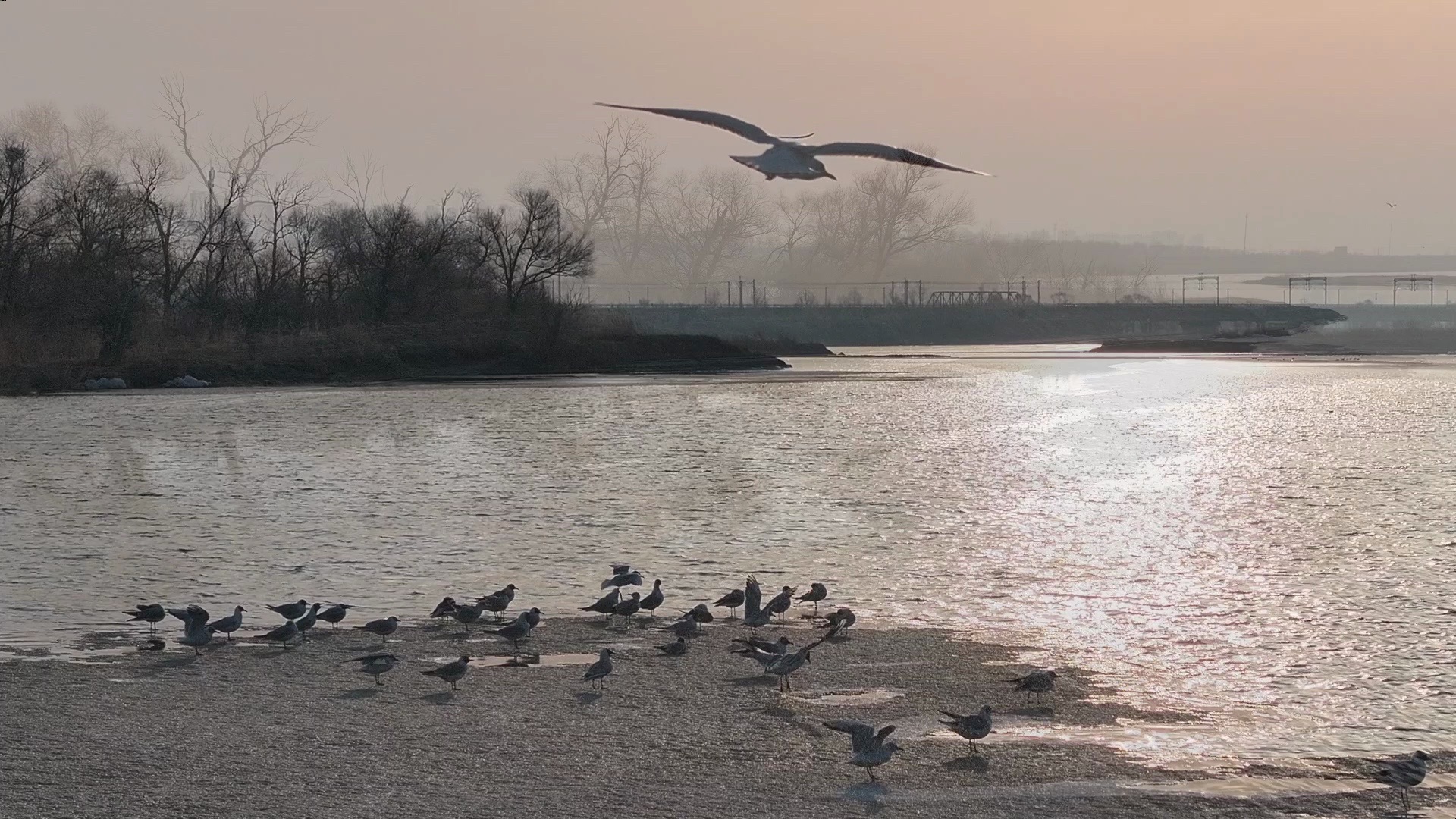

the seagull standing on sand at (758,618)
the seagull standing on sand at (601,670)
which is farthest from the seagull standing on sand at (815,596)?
the seagull standing on sand at (601,670)

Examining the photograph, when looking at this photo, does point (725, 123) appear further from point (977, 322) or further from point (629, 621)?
point (977, 322)

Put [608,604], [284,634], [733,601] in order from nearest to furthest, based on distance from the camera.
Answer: [284,634], [608,604], [733,601]

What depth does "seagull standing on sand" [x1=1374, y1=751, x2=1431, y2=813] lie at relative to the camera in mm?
9219

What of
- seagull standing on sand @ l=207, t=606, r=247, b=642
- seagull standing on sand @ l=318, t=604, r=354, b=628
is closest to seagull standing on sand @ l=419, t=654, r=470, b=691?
seagull standing on sand @ l=318, t=604, r=354, b=628

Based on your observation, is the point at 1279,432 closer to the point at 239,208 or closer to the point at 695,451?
the point at 695,451

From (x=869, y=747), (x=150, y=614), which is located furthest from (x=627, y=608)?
(x=869, y=747)

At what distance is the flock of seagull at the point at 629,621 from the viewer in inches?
407

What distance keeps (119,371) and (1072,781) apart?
55.1 metres

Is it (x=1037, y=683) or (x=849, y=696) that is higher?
(x=1037, y=683)

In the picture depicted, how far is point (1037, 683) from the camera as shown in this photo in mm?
11570

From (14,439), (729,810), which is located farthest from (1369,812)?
(14,439)

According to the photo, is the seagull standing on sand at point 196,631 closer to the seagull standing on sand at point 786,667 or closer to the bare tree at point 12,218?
the seagull standing on sand at point 786,667

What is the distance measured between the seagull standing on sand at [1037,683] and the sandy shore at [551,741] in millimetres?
162

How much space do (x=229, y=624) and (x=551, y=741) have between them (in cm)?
453
